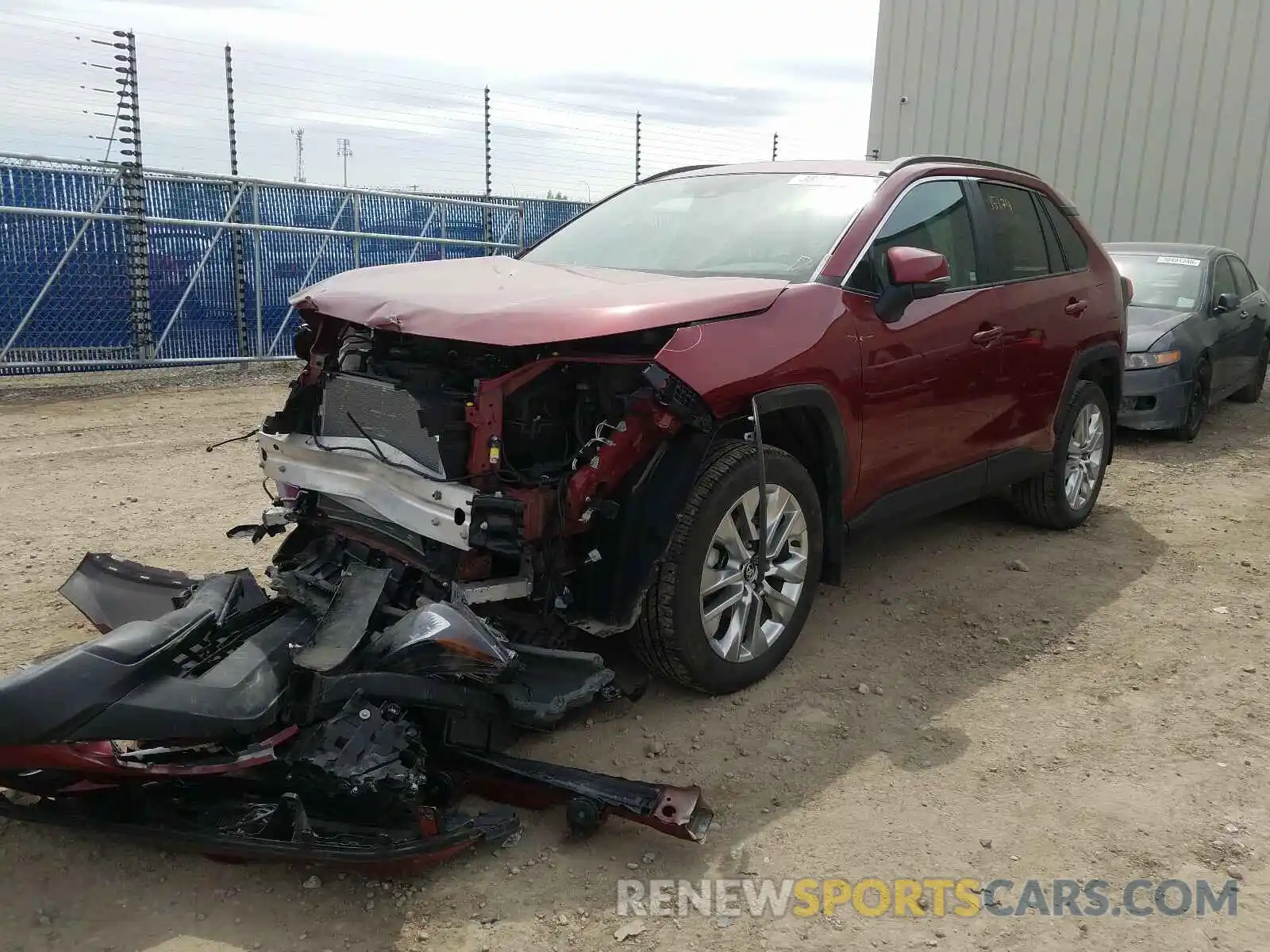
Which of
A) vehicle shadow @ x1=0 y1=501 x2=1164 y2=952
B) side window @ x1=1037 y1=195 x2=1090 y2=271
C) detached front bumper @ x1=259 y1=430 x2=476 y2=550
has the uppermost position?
side window @ x1=1037 y1=195 x2=1090 y2=271

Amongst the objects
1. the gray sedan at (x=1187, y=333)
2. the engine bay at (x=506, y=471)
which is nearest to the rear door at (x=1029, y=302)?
the engine bay at (x=506, y=471)

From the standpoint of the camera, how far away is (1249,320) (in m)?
9.76

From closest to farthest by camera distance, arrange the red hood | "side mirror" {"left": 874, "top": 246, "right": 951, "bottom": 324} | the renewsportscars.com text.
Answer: the renewsportscars.com text → the red hood → "side mirror" {"left": 874, "top": 246, "right": 951, "bottom": 324}

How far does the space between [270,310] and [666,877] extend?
10044 mm

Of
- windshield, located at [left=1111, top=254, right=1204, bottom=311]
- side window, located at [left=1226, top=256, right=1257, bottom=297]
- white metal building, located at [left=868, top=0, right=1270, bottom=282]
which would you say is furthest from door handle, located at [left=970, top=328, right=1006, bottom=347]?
white metal building, located at [left=868, top=0, right=1270, bottom=282]

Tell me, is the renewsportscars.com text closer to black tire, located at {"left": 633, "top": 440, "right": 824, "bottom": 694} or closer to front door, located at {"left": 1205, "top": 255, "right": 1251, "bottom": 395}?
black tire, located at {"left": 633, "top": 440, "right": 824, "bottom": 694}

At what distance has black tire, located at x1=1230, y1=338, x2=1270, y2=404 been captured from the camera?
10.4 m

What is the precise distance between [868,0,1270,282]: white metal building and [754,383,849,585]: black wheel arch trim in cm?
1137

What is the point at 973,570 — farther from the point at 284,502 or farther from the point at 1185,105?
the point at 1185,105

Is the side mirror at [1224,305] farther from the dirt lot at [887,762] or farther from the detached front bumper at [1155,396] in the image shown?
the dirt lot at [887,762]

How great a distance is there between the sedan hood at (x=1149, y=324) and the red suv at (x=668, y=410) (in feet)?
13.7

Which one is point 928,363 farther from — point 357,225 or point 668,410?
point 357,225

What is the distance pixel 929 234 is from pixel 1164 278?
5.90 metres

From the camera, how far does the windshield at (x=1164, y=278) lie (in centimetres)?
897
